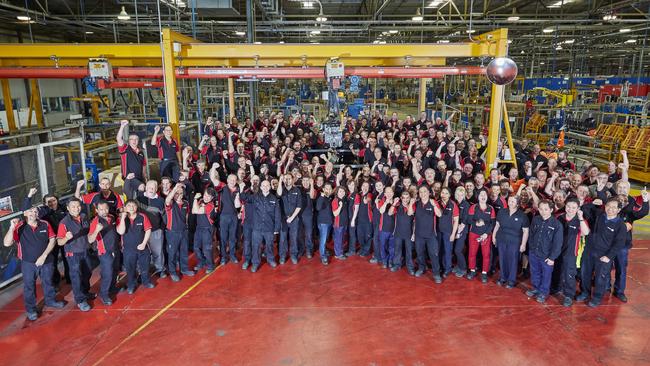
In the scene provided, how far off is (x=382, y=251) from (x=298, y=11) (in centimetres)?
1882

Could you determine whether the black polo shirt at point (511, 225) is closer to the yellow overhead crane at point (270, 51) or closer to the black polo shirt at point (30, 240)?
the yellow overhead crane at point (270, 51)

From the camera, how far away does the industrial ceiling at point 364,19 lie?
51.7 ft

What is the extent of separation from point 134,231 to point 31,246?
1339 mm

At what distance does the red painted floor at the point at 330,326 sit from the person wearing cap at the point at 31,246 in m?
0.42

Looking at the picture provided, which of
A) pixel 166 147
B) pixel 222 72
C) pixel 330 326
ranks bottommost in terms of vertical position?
pixel 330 326

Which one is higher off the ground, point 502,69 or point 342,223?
point 502,69

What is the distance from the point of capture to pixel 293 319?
6.18m

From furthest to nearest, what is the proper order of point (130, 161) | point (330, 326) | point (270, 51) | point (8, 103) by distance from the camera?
point (8, 103), point (270, 51), point (130, 161), point (330, 326)

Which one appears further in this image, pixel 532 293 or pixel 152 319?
pixel 532 293

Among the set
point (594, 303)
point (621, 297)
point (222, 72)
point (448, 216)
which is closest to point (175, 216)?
point (222, 72)

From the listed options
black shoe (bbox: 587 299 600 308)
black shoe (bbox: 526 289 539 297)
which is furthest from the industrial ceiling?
black shoe (bbox: 587 299 600 308)

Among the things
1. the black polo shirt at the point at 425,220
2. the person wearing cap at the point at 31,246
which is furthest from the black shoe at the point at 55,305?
the black polo shirt at the point at 425,220

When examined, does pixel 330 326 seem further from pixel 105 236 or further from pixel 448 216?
pixel 105 236

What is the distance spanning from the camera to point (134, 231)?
21.9 ft
